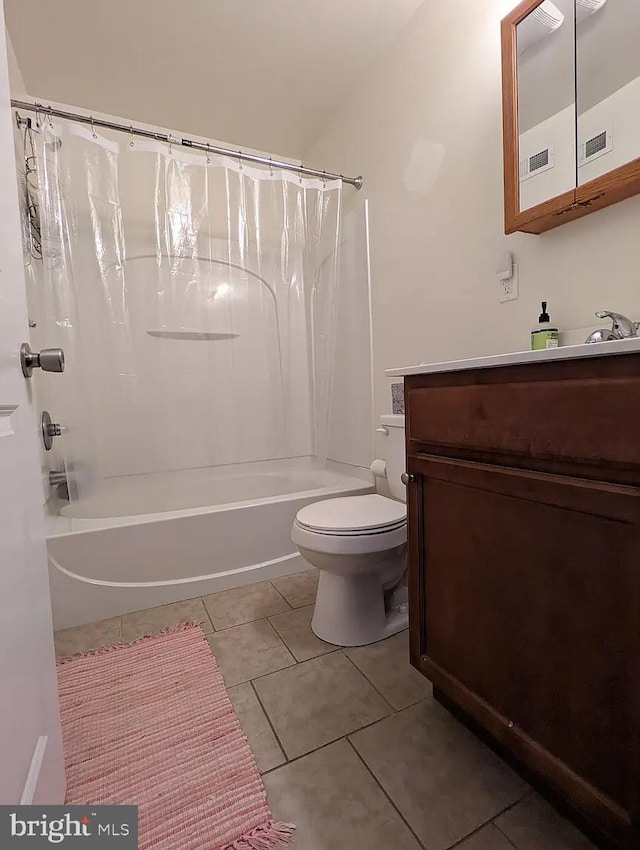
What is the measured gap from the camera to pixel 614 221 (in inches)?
43.1

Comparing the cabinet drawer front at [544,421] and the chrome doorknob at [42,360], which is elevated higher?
the chrome doorknob at [42,360]

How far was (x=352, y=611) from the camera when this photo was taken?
1.41 meters

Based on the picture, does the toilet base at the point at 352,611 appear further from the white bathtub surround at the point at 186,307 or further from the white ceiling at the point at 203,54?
the white ceiling at the point at 203,54

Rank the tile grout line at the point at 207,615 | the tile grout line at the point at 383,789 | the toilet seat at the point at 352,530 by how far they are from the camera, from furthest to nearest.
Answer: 1. the tile grout line at the point at 207,615
2. the toilet seat at the point at 352,530
3. the tile grout line at the point at 383,789

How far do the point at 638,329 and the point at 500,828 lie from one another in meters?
1.13

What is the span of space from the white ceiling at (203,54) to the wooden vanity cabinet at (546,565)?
1.75 metres

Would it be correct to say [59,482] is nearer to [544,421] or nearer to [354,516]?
[354,516]

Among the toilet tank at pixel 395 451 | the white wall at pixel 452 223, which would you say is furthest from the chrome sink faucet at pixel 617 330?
the toilet tank at pixel 395 451

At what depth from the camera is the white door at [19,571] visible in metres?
0.55

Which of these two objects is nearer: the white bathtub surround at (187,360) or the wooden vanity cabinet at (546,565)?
the wooden vanity cabinet at (546,565)

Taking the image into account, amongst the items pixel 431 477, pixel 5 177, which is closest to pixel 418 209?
pixel 431 477

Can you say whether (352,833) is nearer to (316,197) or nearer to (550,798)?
(550,798)

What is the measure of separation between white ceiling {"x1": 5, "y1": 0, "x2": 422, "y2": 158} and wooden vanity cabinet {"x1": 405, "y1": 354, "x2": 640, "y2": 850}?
1.75 metres

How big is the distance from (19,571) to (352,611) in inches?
41.4
